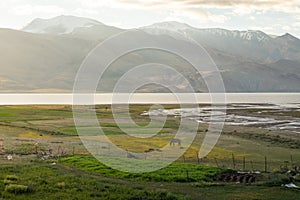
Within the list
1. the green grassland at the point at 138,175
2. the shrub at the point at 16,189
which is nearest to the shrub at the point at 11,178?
the green grassland at the point at 138,175

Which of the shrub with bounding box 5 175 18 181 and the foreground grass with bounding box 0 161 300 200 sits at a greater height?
the shrub with bounding box 5 175 18 181

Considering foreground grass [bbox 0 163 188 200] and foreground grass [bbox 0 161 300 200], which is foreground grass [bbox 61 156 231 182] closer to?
foreground grass [bbox 0 161 300 200]

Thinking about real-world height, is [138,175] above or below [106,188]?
below

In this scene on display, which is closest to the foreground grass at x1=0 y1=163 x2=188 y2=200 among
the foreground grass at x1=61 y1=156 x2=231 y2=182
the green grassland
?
the green grassland

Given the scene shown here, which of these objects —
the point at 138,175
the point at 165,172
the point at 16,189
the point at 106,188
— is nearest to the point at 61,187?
the point at 106,188

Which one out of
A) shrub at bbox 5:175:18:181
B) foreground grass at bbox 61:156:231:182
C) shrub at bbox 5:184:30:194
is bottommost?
foreground grass at bbox 61:156:231:182

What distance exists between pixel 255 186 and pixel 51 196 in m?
16.5

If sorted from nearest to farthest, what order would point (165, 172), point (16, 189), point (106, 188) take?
point (16, 189)
point (106, 188)
point (165, 172)

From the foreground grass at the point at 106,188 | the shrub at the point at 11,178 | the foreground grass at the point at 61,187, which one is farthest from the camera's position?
the shrub at the point at 11,178

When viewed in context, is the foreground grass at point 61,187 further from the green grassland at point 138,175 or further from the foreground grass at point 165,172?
the foreground grass at point 165,172

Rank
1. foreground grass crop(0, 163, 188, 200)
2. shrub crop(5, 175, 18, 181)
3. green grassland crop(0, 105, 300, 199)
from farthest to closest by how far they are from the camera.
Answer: shrub crop(5, 175, 18, 181) → green grassland crop(0, 105, 300, 199) → foreground grass crop(0, 163, 188, 200)

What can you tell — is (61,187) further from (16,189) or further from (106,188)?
(16,189)

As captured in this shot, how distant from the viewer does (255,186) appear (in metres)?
34.2

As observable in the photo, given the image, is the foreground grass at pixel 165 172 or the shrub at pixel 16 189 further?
the foreground grass at pixel 165 172
